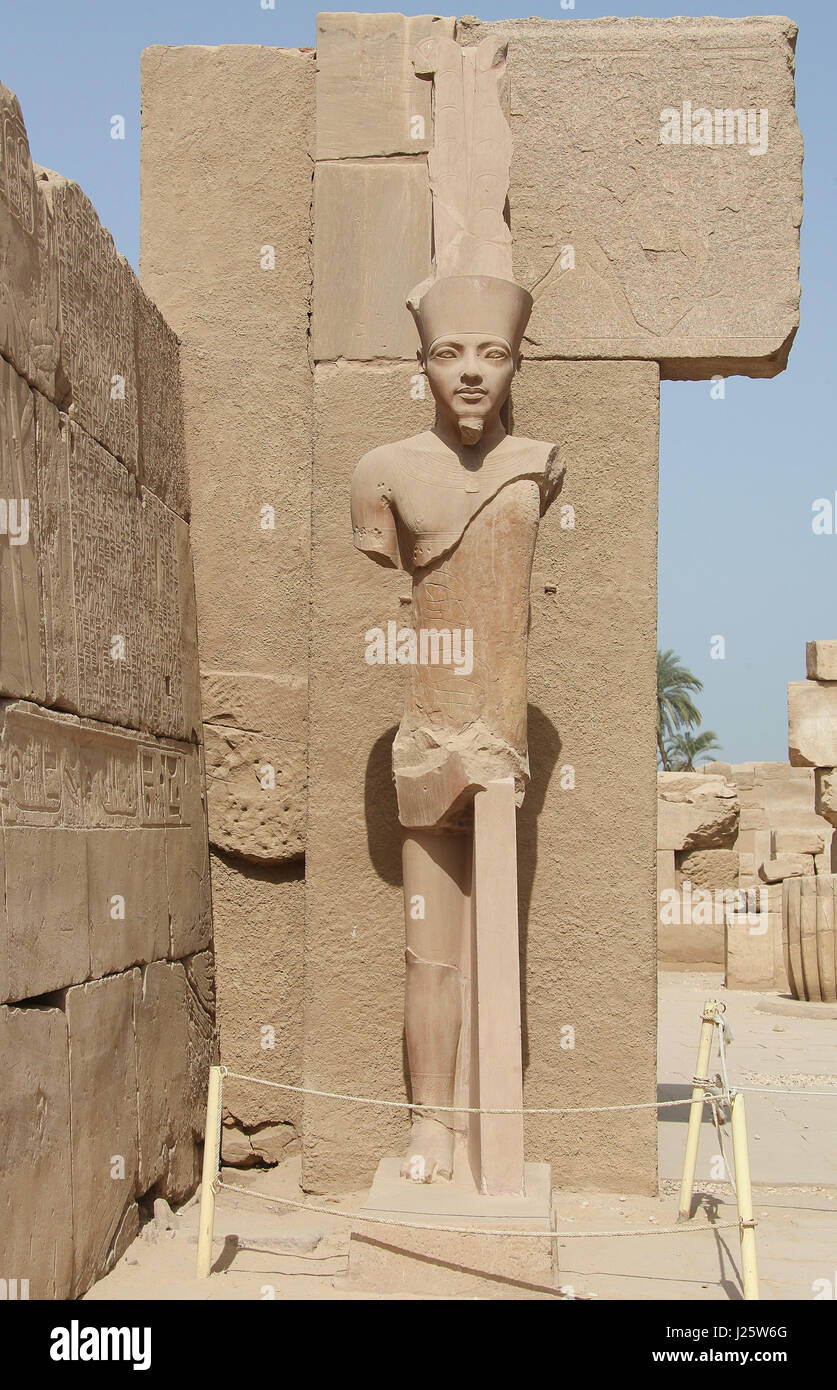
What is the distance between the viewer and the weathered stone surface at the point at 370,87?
4.85 m

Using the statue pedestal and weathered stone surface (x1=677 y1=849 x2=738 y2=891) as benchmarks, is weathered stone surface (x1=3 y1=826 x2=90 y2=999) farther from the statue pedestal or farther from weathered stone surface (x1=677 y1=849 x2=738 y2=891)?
weathered stone surface (x1=677 y1=849 x2=738 y2=891)

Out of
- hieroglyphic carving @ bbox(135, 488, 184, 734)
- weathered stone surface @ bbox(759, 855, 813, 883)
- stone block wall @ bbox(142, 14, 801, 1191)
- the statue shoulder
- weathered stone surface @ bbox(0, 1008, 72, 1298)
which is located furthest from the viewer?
weathered stone surface @ bbox(759, 855, 813, 883)

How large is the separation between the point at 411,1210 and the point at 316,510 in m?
2.27

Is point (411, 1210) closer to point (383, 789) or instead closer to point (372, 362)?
point (383, 789)

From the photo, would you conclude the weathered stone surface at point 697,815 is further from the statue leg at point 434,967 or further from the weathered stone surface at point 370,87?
the statue leg at point 434,967

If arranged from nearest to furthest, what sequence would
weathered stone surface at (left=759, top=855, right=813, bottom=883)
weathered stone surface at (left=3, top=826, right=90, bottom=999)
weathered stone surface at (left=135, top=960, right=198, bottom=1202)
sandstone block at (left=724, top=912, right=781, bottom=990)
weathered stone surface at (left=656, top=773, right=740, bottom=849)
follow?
weathered stone surface at (left=3, top=826, right=90, bottom=999) < weathered stone surface at (left=135, top=960, right=198, bottom=1202) < sandstone block at (left=724, top=912, right=781, bottom=990) < weathered stone surface at (left=656, top=773, right=740, bottom=849) < weathered stone surface at (left=759, top=855, right=813, bottom=883)

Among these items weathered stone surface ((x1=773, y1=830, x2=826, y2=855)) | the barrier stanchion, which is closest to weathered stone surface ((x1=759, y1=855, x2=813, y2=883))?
weathered stone surface ((x1=773, y1=830, x2=826, y2=855))

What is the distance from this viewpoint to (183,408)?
16.4 ft

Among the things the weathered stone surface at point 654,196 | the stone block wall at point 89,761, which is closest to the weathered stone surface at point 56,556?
the stone block wall at point 89,761

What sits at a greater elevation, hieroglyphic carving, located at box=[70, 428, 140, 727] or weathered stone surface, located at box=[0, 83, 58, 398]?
weathered stone surface, located at box=[0, 83, 58, 398]

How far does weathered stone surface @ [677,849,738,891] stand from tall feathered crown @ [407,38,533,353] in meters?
9.99

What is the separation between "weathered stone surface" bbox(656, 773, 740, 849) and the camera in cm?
1305

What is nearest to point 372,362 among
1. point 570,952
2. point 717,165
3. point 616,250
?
point 616,250

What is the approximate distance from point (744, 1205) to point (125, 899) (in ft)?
5.96
